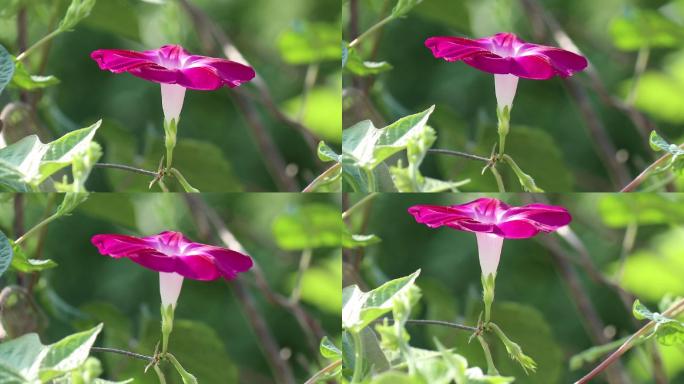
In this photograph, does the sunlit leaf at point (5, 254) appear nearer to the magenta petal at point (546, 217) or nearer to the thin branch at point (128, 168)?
the thin branch at point (128, 168)

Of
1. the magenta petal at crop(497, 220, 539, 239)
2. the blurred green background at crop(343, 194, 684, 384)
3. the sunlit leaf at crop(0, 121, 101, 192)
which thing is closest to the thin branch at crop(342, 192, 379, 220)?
the blurred green background at crop(343, 194, 684, 384)

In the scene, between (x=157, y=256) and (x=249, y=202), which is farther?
(x=249, y=202)

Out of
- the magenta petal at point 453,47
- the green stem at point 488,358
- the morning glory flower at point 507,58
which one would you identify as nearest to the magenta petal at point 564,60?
the morning glory flower at point 507,58

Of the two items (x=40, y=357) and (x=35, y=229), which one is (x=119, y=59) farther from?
(x=40, y=357)

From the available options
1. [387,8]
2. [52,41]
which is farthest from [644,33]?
[52,41]

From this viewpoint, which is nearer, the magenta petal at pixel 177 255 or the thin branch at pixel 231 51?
the magenta petal at pixel 177 255

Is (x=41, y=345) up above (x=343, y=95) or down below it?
below

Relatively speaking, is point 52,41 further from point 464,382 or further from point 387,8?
point 464,382
